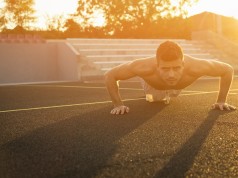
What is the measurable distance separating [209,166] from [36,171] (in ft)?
3.38

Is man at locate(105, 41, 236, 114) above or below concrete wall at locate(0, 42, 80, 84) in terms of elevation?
above

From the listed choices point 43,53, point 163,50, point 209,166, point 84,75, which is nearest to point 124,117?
point 163,50

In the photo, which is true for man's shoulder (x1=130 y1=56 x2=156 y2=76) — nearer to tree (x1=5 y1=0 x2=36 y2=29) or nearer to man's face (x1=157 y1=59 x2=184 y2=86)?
man's face (x1=157 y1=59 x2=184 y2=86)

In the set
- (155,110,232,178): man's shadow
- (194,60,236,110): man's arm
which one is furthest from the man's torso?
(155,110,232,178): man's shadow

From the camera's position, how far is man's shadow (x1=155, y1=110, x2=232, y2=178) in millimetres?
1857

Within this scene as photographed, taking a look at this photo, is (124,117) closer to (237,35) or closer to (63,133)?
(63,133)

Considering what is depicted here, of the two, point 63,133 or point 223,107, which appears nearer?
point 63,133

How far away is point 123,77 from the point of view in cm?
423

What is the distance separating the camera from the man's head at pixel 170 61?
144 inches

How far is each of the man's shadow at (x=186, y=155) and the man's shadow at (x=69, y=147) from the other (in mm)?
397

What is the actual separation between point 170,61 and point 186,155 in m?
1.64

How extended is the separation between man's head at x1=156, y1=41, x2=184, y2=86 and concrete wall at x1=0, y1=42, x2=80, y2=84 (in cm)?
1202

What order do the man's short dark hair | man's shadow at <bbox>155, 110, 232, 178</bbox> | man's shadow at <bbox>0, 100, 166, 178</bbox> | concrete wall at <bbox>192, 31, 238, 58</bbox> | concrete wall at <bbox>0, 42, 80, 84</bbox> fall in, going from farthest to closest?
1. concrete wall at <bbox>192, 31, 238, 58</bbox>
2. concrete wall at <bbox>0, 42, 80, 84</bbox>
3. the man's short dark hair
4. man's shadow at <bbox>0, 100, 166, 178</bbox>
5. man's shadow at <bbox>155, 110, 232, 178</bbox>

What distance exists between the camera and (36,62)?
1698cm
